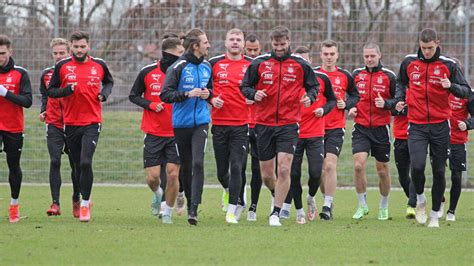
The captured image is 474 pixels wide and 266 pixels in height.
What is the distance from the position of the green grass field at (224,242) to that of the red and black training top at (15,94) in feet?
3.98

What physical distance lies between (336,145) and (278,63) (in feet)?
7.91

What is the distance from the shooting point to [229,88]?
1349 cm

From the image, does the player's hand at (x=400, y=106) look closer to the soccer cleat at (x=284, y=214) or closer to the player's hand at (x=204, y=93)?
the player's hand at (x=204, y=93)

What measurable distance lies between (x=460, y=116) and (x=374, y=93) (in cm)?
128

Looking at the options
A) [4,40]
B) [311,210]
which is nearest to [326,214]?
[311,210]

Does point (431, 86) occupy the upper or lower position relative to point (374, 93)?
upper

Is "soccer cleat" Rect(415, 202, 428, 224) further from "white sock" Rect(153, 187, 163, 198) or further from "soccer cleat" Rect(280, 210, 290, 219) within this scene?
"white sock" Rect(153, 187, 163, 198)

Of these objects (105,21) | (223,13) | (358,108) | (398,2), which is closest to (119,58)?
(105,21)

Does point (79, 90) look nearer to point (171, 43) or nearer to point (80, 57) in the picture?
point (80, 57)

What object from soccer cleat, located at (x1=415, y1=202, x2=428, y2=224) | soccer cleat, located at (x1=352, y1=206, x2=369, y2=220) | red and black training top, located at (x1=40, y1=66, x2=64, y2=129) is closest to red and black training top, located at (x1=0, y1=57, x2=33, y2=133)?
red and black training top, located at (x1=40, y1=66, x2=64, y2=129)

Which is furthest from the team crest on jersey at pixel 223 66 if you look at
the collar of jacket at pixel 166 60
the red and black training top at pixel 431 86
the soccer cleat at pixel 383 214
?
the soccer cleat at pixel 383 214

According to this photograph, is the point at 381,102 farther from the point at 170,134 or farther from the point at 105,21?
the point at 105,21

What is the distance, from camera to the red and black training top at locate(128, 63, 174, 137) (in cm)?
1362

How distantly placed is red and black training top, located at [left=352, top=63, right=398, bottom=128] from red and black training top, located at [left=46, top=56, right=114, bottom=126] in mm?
3834
